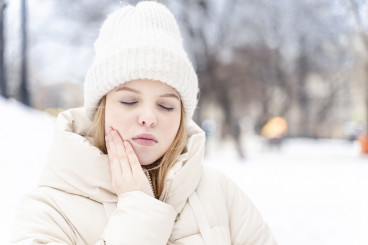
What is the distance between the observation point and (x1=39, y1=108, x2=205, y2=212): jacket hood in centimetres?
118

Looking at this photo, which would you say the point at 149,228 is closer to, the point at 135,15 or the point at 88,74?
the point at 88,74

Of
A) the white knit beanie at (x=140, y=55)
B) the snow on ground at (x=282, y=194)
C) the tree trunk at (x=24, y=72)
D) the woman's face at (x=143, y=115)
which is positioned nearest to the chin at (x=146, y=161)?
the woman's face at (x=143, y=115)

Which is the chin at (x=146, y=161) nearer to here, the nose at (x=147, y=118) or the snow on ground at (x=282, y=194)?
the nose at (x=147, y=118)

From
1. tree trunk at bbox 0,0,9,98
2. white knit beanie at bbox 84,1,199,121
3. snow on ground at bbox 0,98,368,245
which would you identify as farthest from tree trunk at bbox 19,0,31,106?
white knit beanie at bbox 84,1,199,121

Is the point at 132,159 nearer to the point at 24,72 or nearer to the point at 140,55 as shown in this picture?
the point at 140,55

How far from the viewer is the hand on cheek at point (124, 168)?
3.72ft

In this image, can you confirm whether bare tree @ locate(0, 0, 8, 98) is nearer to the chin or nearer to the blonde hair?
the blonde hair

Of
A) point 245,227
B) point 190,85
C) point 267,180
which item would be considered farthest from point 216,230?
point 267,180

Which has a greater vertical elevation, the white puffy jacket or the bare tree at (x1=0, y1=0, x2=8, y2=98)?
the bare tree at (x1=0, y1=0, x2=8, y2=98)

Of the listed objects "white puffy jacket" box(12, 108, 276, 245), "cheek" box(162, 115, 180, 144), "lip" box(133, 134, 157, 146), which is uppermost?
"cheek" box(162, 115, 180, 144)

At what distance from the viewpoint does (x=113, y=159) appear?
3.90 ft

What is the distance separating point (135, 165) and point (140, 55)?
0.39 metres

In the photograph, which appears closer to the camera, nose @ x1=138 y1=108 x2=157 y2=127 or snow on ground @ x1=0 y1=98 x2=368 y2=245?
nose @ x1=138 y1=108 x2=157 y2=127

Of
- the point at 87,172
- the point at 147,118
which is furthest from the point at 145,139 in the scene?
the point at 87,172
